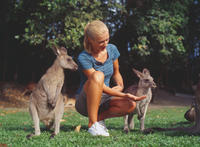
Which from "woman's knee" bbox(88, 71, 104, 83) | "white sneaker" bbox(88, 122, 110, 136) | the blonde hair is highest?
the blonde hair

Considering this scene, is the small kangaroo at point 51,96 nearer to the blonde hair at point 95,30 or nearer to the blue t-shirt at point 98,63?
the blue t-shirt at point 98,63

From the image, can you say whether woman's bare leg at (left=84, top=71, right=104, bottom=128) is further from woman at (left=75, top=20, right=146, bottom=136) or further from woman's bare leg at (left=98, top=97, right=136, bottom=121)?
woman's bare leg at (left=98, top=97, right=136, bottom=121)

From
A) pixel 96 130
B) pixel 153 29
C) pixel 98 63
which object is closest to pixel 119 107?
pixel 96 130

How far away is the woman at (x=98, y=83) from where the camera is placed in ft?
Result: 12.9

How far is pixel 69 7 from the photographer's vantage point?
10484mm

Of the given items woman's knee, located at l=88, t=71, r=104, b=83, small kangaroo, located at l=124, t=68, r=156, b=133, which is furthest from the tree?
woman's knee, located at l=88, t=71, r=104, b=83

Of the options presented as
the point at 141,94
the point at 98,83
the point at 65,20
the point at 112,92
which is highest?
the point at 65,20

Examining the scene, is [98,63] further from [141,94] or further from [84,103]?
[141,94]

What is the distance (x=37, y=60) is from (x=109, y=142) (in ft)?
48.1

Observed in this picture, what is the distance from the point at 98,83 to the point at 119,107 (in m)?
0.58

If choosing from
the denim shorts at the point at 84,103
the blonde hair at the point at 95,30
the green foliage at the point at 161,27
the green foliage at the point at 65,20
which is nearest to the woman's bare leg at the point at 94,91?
the denim shorts at the point at 84,103

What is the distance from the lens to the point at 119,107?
13.8 feet

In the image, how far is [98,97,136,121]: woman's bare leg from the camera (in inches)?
162

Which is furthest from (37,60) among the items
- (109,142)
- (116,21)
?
(109,142)
